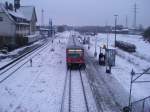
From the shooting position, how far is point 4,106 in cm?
1517

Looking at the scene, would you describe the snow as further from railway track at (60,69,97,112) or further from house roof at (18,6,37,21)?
house roof at (18,6,37,21)

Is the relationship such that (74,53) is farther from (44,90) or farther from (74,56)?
(44,90)

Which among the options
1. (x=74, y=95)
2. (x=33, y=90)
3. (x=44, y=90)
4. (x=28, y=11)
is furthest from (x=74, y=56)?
(x=28, y=11)

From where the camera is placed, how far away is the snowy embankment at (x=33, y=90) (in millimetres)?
15102

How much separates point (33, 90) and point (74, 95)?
3241 mm

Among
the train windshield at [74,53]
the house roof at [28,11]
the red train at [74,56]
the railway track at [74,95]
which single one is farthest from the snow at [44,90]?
the house roof at [28,11]

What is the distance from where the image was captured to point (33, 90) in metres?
18.8

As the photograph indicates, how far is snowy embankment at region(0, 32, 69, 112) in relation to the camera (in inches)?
595

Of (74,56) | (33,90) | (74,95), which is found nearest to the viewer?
(74,95)

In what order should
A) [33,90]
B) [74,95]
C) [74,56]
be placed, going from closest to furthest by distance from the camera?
[74,95] → [33,90] → [74,56]

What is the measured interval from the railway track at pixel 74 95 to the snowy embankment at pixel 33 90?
412 mm

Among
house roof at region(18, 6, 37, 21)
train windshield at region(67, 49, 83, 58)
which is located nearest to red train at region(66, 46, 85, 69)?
train windshield at region(67, 49, 83, 58)

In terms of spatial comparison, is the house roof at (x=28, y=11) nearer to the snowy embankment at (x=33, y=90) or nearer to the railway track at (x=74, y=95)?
the snowy embankment at (x=33, y=90)

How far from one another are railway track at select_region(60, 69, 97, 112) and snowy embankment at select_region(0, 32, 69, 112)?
0.41m
